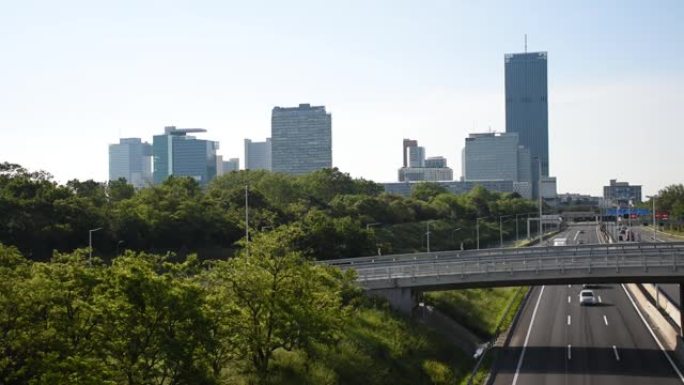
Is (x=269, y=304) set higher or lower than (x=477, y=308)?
higher

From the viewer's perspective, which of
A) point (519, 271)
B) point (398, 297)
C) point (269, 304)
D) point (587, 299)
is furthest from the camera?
point (587, 299)

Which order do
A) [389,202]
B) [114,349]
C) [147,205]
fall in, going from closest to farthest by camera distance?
1. [114,349]
2. [147,205]
3. [389,202]

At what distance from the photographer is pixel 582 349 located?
153 feet

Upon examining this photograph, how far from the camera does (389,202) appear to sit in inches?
5207

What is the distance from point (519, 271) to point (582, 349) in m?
6.55

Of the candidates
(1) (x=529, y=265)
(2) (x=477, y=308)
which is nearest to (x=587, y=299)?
(2) (x=477, y=308)

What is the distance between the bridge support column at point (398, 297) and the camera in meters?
47.3

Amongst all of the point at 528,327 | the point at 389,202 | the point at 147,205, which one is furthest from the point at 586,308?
the point at 389,202

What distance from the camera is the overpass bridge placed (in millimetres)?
44000

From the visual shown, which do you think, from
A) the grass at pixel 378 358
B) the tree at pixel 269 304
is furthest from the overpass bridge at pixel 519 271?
the tree at pixel 269 304

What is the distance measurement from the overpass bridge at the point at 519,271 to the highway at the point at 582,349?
4.25 m

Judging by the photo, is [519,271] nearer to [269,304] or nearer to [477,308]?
[477,308]

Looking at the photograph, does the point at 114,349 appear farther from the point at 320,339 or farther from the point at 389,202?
the point at 389,202

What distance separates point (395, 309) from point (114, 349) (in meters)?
24.7
